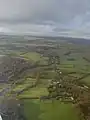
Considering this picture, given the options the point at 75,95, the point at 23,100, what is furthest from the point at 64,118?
the point at 23,100

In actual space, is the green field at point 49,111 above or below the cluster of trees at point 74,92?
below

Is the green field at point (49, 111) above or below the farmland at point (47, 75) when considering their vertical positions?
below

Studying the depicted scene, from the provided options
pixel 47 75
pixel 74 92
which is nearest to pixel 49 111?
pixel 74 92

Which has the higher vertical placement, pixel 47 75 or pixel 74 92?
pixel 47 75

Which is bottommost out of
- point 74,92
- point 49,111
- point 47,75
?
point 49,111

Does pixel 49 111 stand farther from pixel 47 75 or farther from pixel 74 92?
pixel 47 75

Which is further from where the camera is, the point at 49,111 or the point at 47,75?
the point at 47,75

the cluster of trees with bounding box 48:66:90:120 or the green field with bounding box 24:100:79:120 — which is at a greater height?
the cluster of trees with bounding box 48:66:90:120

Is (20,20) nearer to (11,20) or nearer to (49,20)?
(11,20)
